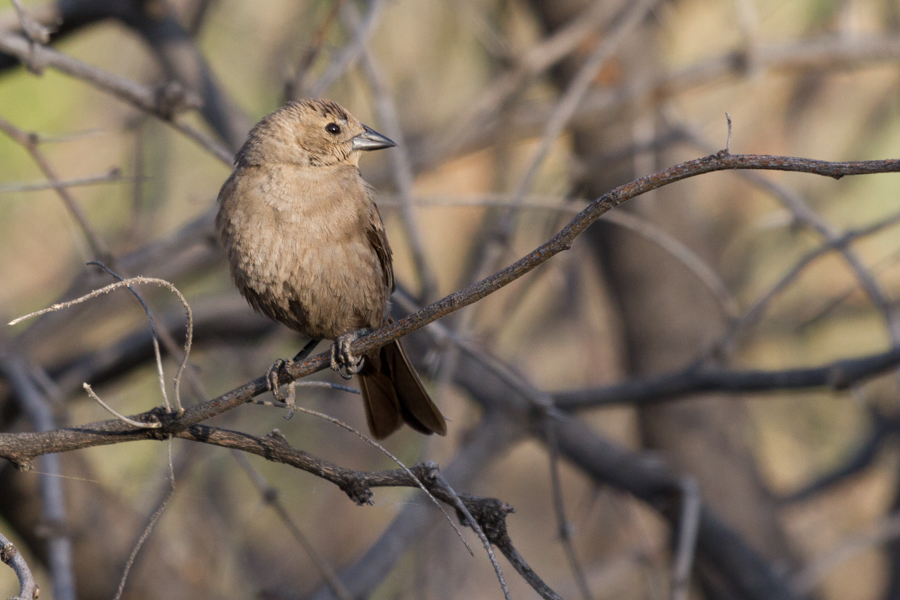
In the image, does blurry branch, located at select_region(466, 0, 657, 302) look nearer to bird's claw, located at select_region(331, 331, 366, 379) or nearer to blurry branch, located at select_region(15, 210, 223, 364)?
bird's claw, located at select_region(331, 331, 366, 379)

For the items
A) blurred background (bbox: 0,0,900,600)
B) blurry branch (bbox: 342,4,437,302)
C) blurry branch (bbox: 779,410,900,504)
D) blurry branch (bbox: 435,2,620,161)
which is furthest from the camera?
blurry branch (bbox: 779,410,900,504)

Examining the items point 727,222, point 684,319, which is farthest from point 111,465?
point 727,222

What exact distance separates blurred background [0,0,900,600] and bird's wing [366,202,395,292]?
33 cm

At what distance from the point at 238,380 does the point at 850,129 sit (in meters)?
5.00

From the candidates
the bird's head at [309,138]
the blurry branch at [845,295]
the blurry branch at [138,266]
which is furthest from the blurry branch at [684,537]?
the blurry branch at [138,266]

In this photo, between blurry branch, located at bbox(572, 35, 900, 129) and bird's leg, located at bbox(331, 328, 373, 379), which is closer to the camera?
bird's leg, located at bbox(331, 328, 373, 379)

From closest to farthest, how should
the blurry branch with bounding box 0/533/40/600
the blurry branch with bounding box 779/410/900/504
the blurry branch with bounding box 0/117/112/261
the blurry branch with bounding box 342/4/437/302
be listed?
the blurry branch with bounding box 0/533/40/600, the blurry branch with bounding box 0/117/112/261, the blurry branch with bounding box 342/4/437/302, the blurry branch with bounding box 779/410/900/504

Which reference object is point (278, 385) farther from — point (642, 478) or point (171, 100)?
point (642, 478)

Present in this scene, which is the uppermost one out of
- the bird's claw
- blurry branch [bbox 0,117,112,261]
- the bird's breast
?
blurry branch [bbox 0,117,112,261]

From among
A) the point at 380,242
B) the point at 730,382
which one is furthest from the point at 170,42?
the point at 730,382

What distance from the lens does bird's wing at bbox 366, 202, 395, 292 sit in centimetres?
326

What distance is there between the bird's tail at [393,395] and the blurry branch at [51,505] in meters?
1.09

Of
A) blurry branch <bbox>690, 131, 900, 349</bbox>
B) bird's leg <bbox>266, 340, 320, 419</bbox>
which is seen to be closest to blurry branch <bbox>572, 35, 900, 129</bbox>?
blurry branch <bbox>690, 131, 900, 349</bbox>

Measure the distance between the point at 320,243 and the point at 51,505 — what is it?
4.27 feet
